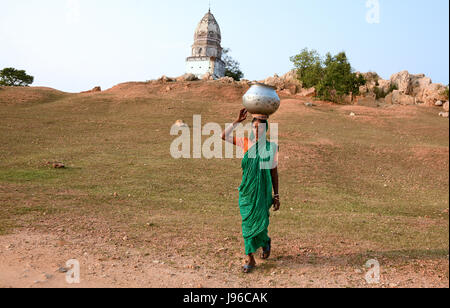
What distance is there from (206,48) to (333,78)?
2717cm

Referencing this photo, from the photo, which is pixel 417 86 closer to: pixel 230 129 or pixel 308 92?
pixel 308 92

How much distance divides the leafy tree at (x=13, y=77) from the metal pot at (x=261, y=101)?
42209 millimetres

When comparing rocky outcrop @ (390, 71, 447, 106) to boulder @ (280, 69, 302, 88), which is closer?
→ rocky outcrop @ (390, 71, 447, 106)

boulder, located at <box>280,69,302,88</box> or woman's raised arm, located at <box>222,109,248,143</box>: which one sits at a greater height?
boulder, located at <box>280,69,302,88</box>

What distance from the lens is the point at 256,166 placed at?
4.48 m

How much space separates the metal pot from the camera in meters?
4.40

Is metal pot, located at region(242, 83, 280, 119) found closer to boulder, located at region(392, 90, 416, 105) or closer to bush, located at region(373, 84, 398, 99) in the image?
boulder, located at region(392, 90, 416, 105)

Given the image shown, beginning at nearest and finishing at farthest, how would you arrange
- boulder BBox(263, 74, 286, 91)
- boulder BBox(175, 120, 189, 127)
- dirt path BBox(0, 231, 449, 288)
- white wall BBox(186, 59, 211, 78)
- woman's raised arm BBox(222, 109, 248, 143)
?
dirt path BBox(0, 231, 449, 288)
woman's raised arm BBox(222, 109, 248, 143)
boulder BBox(175, 120, 189, 127)
boulder BBox(263, 74, 286, 91)
white wall BBox(186, 59, 211, 78)

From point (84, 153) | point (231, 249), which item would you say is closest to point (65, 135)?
point (84, 153)

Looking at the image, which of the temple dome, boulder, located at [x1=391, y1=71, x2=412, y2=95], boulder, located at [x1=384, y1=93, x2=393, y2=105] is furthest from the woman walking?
the temple dome

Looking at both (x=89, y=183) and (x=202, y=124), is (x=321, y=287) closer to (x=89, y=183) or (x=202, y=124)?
(x=89, y=183)

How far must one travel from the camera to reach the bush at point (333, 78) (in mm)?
34406

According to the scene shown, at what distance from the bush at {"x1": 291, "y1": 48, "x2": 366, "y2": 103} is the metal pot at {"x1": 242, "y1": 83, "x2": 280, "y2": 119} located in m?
31.4

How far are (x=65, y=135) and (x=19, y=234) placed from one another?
1265 centimetres
